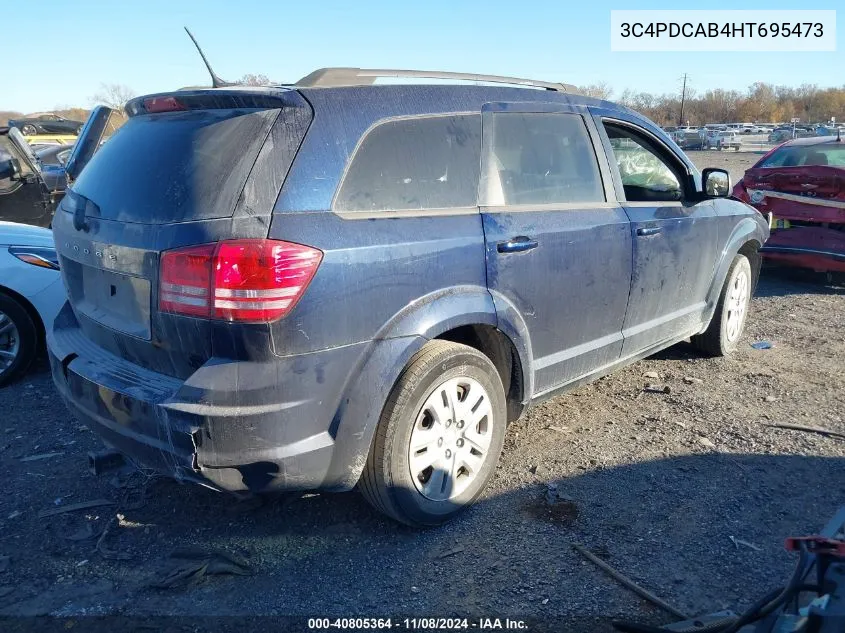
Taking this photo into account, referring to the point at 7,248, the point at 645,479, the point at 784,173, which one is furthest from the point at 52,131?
the point at 645,479

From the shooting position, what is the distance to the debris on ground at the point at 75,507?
11.1 ft

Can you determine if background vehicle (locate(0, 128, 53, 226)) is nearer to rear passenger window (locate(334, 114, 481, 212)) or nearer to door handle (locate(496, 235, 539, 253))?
rear passenger window (locate(334, 114, 481, 212))

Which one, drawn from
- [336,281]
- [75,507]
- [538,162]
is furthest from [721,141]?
[75,507]

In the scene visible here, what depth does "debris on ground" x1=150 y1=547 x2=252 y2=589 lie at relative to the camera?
287cm

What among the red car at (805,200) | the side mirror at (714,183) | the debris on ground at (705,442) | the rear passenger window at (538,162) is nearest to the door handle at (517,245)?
→ the rear passenger window at (538,162)

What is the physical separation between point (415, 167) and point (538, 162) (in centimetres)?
89

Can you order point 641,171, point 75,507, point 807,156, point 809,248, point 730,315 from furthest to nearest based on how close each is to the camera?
point 807,156 → point 809,248 → point 730,315 → point 641,171 → point 75,507

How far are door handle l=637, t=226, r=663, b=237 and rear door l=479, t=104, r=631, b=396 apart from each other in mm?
143

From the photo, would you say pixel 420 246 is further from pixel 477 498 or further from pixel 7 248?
pixel 7 248

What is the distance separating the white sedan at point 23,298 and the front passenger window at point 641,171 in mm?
3879

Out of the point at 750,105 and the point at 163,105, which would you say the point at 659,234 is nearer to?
the point at 163,105

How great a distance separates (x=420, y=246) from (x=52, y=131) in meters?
14.5

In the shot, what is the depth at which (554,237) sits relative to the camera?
3.54 meters

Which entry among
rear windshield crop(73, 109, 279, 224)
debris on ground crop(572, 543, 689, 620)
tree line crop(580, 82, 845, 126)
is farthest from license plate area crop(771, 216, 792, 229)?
tree line crop(580, 82, 845, 126)
